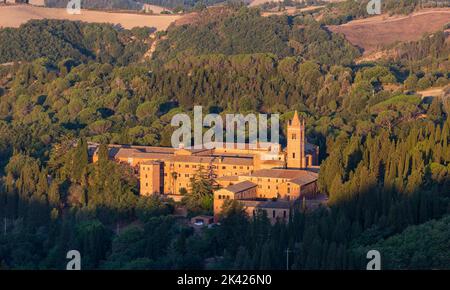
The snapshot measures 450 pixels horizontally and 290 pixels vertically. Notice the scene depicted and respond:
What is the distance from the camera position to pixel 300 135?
48.7m

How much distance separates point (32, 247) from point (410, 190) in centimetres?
1086

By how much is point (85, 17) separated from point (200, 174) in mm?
66372

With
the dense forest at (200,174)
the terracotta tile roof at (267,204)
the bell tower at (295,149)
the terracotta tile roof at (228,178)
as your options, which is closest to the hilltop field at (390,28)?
the dense forest at (200,174)

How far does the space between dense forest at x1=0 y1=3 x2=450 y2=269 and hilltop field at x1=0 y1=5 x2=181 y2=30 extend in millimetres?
9474

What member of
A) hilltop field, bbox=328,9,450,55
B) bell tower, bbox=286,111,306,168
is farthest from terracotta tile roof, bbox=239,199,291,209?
hilltop field, bbox=328,9,450,55

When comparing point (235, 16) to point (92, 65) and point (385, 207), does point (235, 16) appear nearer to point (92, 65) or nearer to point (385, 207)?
point (92, 65)

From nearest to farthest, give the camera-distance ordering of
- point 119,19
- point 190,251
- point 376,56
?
point 190,251 → point 376,56 → point 119,19

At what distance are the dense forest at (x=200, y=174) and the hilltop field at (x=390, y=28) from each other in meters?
2.82

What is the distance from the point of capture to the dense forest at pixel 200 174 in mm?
40469

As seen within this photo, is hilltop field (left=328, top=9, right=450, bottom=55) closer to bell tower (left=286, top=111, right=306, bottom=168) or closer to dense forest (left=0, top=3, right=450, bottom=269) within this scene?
dense forest (left=0, top=3, right=450, bottom=269)

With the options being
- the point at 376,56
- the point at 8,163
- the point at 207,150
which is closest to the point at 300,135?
the point at 207,150

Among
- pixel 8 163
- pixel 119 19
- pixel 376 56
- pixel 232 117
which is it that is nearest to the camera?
pixel 8 163

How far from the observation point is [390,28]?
335 feet

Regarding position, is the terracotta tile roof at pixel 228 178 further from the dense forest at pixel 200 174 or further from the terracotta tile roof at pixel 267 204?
the terracotta tile roof at pixel 267 204
